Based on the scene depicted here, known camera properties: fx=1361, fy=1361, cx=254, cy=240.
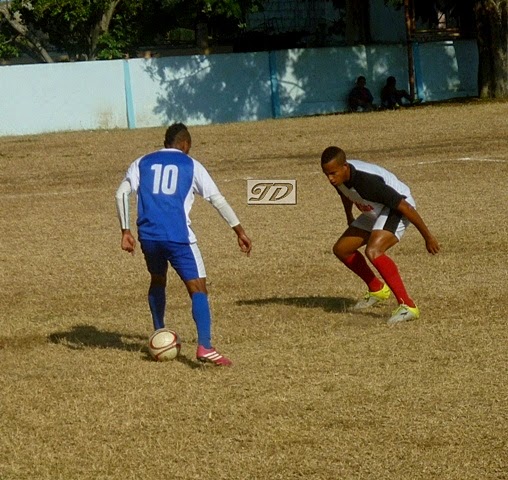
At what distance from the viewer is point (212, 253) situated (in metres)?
14.3

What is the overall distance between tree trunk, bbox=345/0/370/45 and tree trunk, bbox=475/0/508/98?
17.4 feet

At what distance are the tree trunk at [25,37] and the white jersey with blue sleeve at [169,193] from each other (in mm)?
32742

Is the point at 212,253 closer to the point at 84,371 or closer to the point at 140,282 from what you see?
the point at 140,282

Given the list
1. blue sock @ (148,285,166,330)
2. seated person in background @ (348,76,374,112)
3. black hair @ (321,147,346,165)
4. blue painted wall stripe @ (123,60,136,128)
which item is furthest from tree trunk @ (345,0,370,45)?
blue sock @ (148,285,166,330)

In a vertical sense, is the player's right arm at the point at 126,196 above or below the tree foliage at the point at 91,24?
below

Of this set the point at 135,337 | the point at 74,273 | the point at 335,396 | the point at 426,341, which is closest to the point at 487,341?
the point at 426,341

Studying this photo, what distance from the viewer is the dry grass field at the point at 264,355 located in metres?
7.23

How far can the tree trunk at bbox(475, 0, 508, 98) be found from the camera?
105 feet

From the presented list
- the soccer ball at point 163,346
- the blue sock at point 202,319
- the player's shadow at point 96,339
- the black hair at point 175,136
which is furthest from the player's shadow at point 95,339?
the black hair at point 175,136

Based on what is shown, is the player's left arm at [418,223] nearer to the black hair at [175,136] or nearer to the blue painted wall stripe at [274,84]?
the black hair at [175,136]

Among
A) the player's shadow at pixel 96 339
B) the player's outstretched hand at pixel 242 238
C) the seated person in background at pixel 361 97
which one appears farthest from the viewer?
the seated person in background at pixel 361 97

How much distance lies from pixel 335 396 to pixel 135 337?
2571mm

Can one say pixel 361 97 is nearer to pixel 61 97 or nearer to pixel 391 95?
pixel 391 95

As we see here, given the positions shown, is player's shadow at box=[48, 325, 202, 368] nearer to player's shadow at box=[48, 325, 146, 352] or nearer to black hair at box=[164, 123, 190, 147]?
player's shadow at box=[48, 325, 146, 352]
